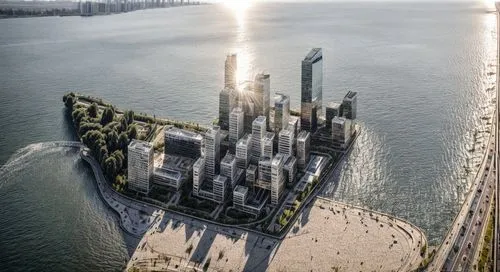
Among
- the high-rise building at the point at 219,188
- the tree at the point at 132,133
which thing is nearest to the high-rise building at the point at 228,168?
the high-rise building at the point at 219,188

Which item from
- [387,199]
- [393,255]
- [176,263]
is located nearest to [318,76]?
[387,199]

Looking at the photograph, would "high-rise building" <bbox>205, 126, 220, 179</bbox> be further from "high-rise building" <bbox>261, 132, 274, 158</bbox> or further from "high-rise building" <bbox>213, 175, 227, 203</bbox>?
"high-rise building" <bbox>261, 132, 274, 158</bbox>

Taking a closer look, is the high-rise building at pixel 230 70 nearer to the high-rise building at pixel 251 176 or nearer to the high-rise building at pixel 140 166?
the high-rise building at pixel 251 176

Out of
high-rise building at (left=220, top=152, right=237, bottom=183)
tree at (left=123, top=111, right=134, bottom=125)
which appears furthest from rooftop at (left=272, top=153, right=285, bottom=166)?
tree at (left=123, top=111, right=134, bottom=125)

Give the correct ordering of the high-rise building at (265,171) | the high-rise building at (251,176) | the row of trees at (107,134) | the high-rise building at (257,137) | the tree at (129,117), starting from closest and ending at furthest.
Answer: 1. the high-rise building at (265,171)
2. the high-rise building at (251,176)
3. the high-rise building at (257,137)
4. the row of trees at (107,134)
5. the tree at (129,117)

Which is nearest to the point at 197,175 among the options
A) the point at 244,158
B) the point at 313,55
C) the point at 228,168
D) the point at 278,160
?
the point at 228,168

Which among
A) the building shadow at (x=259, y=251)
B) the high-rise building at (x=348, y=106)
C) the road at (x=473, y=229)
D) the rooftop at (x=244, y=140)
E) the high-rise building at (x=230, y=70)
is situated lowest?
the building shadow at (x=259, y=251)

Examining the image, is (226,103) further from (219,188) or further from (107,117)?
(107,117)
